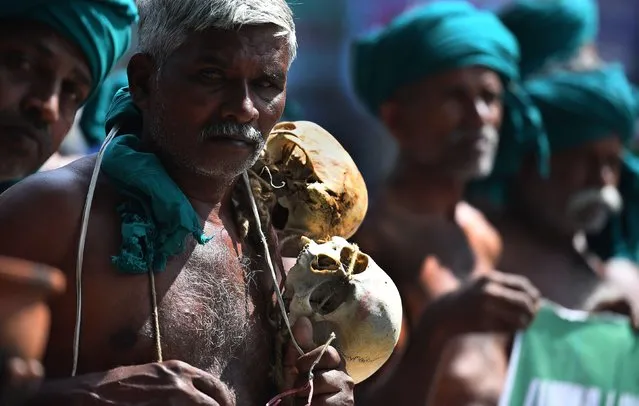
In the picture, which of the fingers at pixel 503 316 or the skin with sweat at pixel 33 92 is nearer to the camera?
the skin with sweat at pixel 33 92

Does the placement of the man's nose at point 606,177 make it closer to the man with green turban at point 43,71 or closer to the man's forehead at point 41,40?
the man with green turban at point 43,71

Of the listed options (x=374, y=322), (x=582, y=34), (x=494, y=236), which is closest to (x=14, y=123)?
(x=374, y=322)

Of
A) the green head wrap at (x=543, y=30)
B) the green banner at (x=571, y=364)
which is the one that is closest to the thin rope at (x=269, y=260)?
the green banner at (x=571, y=364)

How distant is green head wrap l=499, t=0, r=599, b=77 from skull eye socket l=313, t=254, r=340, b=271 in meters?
4.92

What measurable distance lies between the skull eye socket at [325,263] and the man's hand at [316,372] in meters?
0.14

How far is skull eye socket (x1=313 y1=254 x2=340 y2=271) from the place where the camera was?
A: 3545 millimetres

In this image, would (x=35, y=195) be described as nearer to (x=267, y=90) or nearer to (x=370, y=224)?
(x=267, y=90)

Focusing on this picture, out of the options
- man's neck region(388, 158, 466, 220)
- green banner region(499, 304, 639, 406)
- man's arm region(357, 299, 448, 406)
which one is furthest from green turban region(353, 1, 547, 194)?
man's arm region(357, 299, 448, 406)

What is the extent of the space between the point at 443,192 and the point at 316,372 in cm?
341

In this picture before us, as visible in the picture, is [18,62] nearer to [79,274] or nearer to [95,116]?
[95,116]

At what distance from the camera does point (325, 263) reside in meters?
3.56

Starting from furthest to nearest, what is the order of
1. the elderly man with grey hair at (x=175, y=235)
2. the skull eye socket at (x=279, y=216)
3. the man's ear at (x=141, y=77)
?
the skull eye socket at (x=279, y=216) → the man's ear at (x=141, y=77) → the elderly man with grey hair at (x=175, y=235)

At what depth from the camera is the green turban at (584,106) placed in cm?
780

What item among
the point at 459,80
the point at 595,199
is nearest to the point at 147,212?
the point at 459,80
